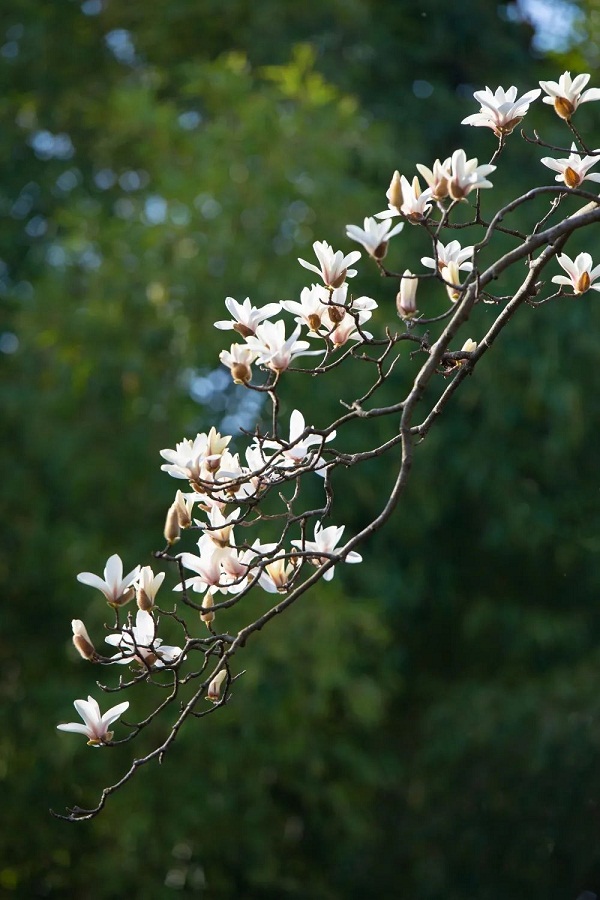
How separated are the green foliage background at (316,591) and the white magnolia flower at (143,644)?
2571 mm

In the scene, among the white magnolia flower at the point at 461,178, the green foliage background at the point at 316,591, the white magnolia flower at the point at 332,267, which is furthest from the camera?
the green foliage background at the point at 316,591

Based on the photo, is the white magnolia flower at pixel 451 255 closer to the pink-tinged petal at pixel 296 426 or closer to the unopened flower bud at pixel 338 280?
the unopened flower bud at pixel 338 280

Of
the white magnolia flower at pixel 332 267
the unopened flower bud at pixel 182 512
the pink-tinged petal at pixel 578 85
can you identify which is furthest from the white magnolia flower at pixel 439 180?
the unopened flower bud at pixel 182 512

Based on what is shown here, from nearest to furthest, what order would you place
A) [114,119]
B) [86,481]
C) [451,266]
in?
[451,266], [86,481], [114,119]

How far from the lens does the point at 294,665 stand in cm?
387

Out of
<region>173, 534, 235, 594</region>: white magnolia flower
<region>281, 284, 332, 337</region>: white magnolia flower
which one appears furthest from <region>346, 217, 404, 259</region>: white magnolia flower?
<region>173, 534, 235, 594</region>: white magnolia flower

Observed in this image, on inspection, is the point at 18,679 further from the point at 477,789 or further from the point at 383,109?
the point at 383,109

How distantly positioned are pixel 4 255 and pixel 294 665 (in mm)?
2141

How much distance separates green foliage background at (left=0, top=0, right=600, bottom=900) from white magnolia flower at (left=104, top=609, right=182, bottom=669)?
101 inches

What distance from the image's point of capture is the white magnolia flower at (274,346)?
1215 mm

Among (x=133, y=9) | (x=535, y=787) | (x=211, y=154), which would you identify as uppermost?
(x=133, y=9)

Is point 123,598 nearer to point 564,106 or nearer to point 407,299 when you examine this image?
point 407,299

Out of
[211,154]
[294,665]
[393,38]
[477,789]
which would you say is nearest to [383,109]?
[393,38]

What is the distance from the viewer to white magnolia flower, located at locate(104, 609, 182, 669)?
3.97 ft
